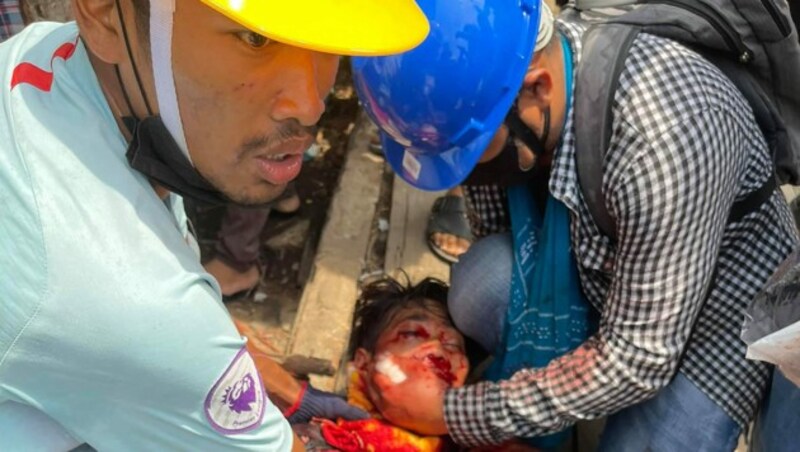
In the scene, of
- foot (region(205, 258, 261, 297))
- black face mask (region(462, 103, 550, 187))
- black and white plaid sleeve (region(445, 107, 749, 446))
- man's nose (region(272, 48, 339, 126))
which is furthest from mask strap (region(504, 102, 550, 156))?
foot (region(205, 258, 261, 297))

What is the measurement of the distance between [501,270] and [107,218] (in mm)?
1601

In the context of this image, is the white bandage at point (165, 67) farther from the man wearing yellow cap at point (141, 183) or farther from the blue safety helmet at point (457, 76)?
the blue safety helmet at point (457, 76)

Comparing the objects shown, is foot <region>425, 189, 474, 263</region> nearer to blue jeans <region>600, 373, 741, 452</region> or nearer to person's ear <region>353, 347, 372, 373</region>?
person's ear <region>353, 347, 372, 373</region>

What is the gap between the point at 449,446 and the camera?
9.38ft

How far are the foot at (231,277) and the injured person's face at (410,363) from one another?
0.81 metres

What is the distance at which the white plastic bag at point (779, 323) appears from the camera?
1.64 metres

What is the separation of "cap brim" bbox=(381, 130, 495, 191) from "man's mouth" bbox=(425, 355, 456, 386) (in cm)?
52

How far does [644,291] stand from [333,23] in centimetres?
117

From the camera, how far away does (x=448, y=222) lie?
12.5 ft

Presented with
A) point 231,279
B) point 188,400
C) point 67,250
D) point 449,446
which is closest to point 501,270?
point 449,446

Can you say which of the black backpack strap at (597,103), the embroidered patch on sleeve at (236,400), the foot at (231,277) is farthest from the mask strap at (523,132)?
the foot at (231,277)

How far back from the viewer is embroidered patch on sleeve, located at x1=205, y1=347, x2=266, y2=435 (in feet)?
5.26

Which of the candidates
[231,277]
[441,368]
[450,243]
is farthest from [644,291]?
[231,277]

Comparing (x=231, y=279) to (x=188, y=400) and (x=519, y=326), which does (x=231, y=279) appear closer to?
(x=519, y=326)
